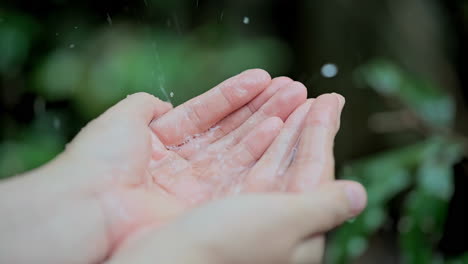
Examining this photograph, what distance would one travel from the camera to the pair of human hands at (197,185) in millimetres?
875

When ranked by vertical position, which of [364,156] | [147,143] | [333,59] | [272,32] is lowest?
[364,156]

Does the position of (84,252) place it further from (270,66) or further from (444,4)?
(444,4)

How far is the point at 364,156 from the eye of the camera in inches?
100

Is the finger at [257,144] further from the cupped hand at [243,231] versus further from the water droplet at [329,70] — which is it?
the water droplet at [329,70]

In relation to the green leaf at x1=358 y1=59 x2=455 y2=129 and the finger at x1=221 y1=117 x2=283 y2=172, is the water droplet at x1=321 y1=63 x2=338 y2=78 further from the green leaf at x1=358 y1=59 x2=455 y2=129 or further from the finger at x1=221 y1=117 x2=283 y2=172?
the finger at x1=221 y1=117 x2=283 y2=172

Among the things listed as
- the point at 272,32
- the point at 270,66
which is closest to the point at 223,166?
the point at 270,66

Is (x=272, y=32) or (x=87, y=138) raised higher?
(x=87, y=138)

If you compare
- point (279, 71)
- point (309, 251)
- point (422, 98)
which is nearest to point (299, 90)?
point (309, 251)

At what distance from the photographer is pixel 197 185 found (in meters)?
→ 1.13

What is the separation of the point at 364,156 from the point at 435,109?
2.71 ft

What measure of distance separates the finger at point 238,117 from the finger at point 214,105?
14 millimetres

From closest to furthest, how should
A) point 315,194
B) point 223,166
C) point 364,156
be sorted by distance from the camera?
1. point 315,194
2. point 223,166
3. point 364,156

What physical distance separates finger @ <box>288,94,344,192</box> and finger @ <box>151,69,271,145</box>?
7.9 inches

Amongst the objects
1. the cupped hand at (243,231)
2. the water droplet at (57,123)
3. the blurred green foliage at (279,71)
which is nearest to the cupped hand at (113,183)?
the cupped hand at (243,231)
